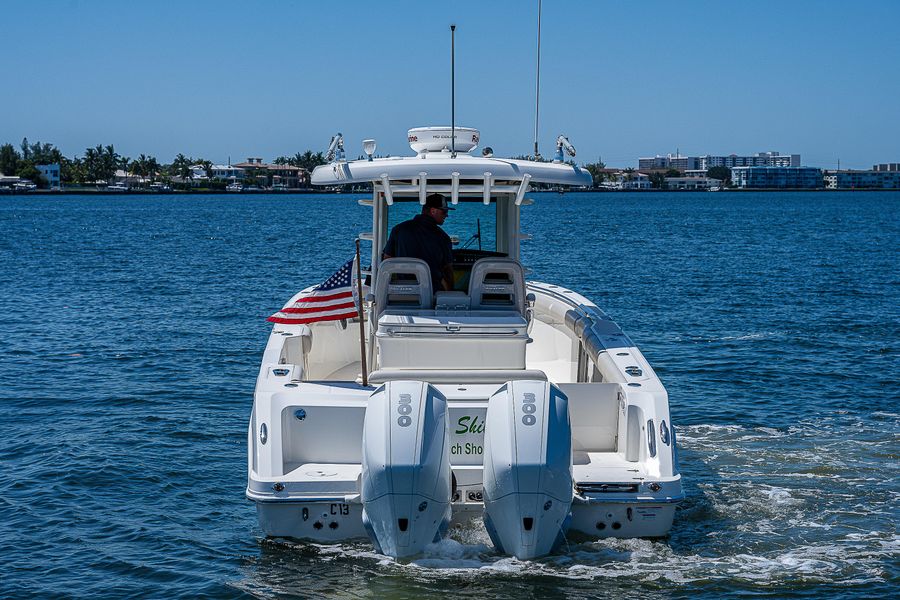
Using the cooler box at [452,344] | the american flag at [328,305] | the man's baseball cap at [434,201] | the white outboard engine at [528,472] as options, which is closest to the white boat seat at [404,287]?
the american flag at [328,305]

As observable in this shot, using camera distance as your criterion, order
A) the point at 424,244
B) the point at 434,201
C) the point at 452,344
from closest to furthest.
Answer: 1. the point at 452,344
2. the point at 424,244
3. the point at 434,201

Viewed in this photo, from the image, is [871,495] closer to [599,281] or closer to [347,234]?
[599,281]

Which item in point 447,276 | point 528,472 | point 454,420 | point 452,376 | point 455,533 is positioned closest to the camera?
point 528,472

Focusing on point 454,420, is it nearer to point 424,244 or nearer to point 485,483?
point 485,483

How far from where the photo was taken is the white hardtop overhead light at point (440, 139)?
404 inches

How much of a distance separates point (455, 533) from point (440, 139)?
4.13 m

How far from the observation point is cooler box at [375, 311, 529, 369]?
8633mm

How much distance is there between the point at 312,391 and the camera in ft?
26.9

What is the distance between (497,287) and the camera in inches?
366

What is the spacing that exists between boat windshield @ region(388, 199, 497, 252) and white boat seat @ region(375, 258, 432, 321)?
5.02 feet

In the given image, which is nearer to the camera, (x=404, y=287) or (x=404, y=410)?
(x=404, y=410)

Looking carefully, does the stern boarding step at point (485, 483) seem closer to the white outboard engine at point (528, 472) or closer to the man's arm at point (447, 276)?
the white outboard engine at point (528, 472)

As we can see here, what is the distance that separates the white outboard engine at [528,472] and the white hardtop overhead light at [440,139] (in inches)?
149

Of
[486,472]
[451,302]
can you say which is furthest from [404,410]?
[451,302]
